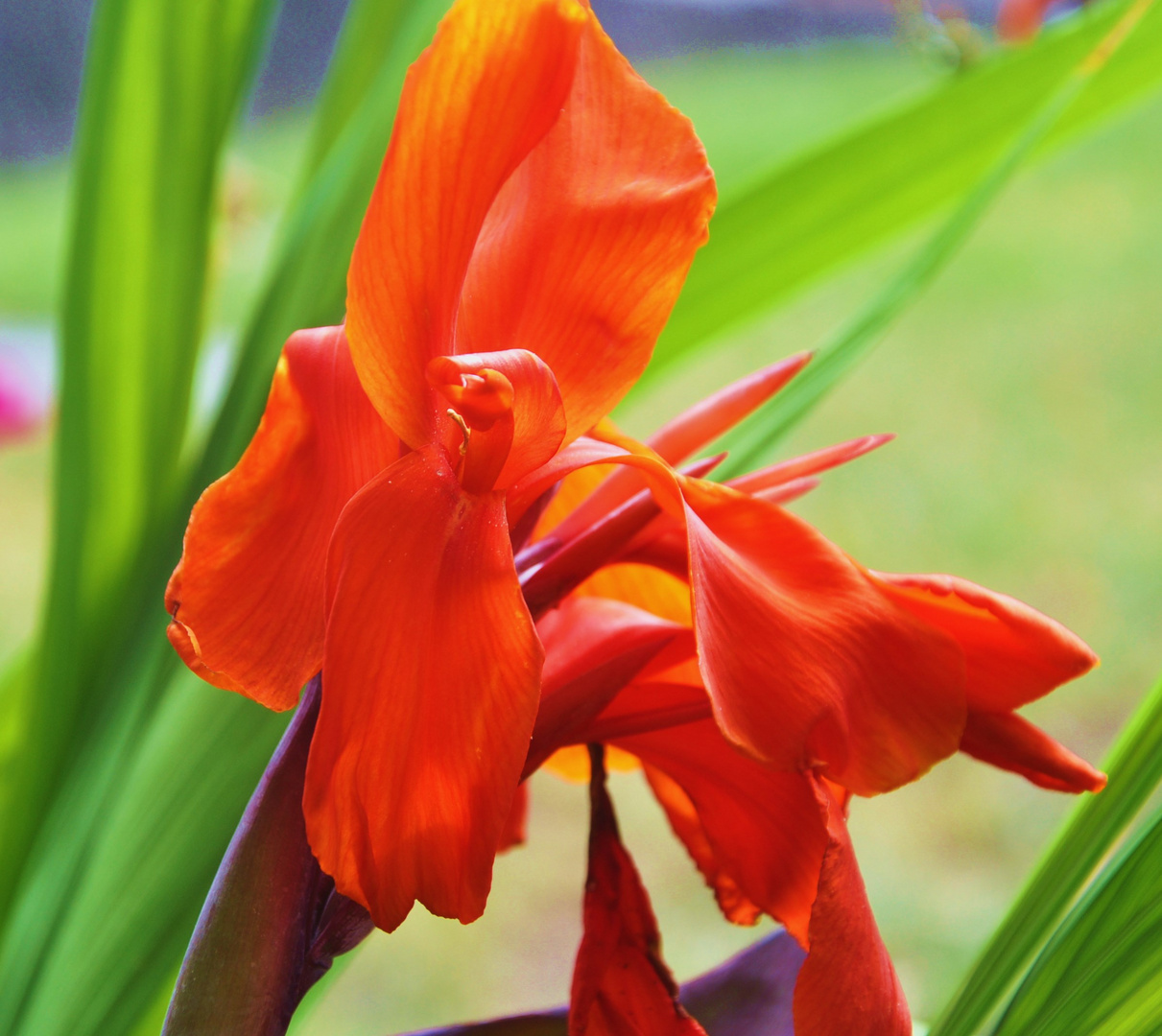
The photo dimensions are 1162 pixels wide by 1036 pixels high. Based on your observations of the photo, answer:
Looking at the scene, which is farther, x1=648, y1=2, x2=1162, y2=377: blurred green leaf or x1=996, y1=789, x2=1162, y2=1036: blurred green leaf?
x1=648, y1=2, x2=1162, y2=377: blurred green leaf

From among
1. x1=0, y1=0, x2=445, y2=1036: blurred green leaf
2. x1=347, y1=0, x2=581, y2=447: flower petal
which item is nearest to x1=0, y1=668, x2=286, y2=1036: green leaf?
x1=0, y1=0, x2=445, y2=1036: blurred green leaf

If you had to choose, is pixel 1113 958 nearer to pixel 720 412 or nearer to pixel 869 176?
pixel 720 412

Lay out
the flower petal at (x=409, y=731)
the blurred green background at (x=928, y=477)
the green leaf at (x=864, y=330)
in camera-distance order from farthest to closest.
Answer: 1. the blurred green background at (x=928, y=477)
2. the green leaf at (x=864, y=330)
3. the flower petal at (x=409, y=731)

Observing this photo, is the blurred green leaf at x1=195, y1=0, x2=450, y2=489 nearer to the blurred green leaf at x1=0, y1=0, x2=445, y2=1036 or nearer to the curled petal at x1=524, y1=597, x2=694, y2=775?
the blurred green leaf at x1=0, y1=0, x2=445, y2=1036

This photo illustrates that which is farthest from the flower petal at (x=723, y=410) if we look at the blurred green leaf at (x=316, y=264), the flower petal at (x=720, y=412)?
the blurred green leaf at (x=316, y=264)

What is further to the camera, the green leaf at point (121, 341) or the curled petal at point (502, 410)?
the green leaf at point (121, 341)

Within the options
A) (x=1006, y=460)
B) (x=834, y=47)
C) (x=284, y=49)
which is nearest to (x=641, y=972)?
(x=1006, y=460)

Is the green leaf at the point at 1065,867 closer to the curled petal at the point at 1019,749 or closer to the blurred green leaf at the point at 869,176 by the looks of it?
the curled petal at the point at 1019,749
